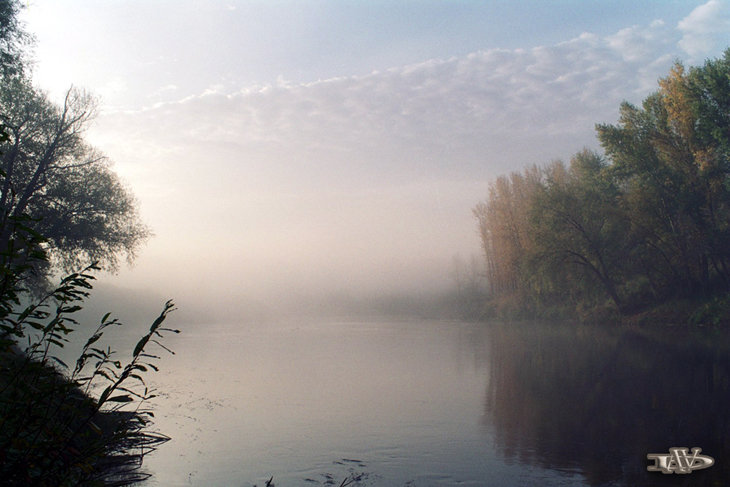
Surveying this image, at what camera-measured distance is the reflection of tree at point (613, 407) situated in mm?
10603

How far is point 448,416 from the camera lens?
15.0m

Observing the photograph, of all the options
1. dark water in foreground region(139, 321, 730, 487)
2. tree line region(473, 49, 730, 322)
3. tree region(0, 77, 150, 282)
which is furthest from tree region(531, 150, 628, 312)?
tree region(0, 77, 150, 282)

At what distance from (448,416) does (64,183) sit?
71.3 feet

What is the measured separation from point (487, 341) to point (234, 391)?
68.7 feet

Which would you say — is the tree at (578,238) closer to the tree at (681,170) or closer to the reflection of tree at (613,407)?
the tree at (681,170)

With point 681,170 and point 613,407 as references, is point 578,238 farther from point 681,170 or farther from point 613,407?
point 613,407

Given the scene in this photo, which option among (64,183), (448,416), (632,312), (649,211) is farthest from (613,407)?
(632,312)

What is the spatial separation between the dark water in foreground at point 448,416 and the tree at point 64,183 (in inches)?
288

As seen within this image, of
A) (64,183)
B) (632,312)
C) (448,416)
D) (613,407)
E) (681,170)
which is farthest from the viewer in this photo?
(632,312)

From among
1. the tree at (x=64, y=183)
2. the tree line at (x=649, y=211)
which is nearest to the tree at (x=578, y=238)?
the tree line at (x=649, y=211)

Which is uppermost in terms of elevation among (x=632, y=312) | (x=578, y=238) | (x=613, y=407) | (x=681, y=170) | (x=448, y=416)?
(x=681, y=170)

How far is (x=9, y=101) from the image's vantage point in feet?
83.4

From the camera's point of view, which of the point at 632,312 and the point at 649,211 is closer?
the point at 649,211

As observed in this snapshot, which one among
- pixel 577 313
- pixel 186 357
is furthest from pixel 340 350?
pixel 577 313
